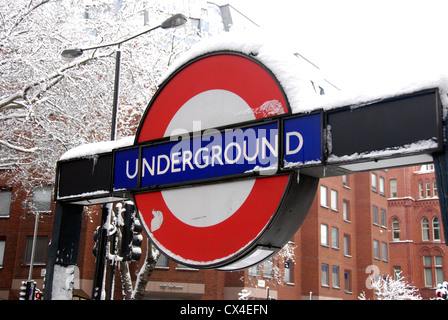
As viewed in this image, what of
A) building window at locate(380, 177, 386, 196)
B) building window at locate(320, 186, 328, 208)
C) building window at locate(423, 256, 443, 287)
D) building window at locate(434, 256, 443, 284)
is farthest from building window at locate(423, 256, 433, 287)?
building window at locate(320, 186, 328, 208)

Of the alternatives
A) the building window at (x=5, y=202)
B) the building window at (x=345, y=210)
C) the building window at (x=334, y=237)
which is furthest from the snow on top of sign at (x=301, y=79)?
the building window at (x=345, y=210)

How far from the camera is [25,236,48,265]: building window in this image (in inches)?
1203

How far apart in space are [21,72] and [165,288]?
18.5 metres

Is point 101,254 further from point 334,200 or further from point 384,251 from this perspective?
point 384,251

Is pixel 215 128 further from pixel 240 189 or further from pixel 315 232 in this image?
pixel 315 232

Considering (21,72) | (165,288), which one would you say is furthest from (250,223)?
(165,288)

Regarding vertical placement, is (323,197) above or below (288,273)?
above

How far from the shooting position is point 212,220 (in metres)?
3.00

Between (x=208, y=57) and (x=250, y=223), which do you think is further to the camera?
(x=208, y=57)

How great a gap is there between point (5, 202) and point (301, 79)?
3223 cm

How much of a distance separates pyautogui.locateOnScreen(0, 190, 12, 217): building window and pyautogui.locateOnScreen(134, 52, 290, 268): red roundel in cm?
3110

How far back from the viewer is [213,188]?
3055 mm

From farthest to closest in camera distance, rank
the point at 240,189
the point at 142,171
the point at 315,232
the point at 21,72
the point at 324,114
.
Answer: the point at 315,232
the point at 21,72
the point at 142,171
the point at 240,189
the point at 324,114

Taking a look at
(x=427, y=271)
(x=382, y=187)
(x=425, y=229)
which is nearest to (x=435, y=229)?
(x=425, y=229)
